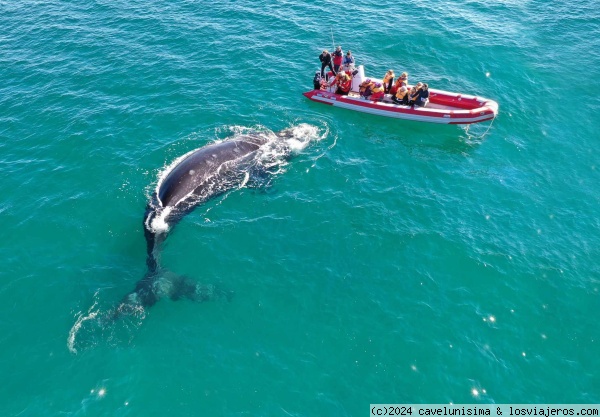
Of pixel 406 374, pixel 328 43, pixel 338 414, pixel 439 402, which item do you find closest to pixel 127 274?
pixel 338 414

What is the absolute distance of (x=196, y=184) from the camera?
103ft

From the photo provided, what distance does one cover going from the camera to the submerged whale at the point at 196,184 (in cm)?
2627

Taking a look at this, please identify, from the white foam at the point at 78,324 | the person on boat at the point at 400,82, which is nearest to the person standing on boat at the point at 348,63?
the person on boat at the point at 400,82

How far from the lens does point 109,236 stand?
29641 millimetres

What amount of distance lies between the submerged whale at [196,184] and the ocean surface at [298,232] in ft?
2.53

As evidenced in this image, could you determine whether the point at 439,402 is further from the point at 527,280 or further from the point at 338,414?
the point at 527,280

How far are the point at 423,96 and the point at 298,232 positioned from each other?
1951 cm

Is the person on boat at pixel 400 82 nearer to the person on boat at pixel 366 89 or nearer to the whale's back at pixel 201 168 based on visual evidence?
the person on boat at pixel 366 89

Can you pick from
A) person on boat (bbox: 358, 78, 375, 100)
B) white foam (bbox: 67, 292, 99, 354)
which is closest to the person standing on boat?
person on boat (bbox: 358, 78, 375, 100)

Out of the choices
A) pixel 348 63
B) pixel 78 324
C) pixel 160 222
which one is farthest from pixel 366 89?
pixel 78 324

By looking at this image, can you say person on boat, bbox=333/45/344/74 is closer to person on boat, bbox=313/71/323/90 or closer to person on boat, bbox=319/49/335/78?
person on boat, bbox=319/49/335/78

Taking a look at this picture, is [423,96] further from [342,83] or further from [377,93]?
[342,83]

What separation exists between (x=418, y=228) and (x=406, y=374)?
1122 cm

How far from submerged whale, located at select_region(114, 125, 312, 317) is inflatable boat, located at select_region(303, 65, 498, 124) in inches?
260
